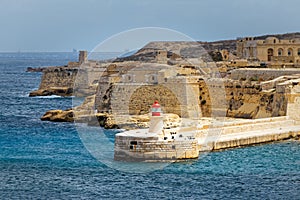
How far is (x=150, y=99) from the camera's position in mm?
28328

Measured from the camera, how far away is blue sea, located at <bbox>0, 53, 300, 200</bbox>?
53.5 ft

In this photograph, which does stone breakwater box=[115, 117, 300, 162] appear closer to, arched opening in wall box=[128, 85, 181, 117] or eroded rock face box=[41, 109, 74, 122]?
arched opening in wall box=[128, 85, 181, 117]

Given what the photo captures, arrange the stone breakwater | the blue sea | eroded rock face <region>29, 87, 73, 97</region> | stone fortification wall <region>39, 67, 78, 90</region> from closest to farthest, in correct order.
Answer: the blue sea → the stone breakwater → eroded rock face <region>29, 87, 73, 97</region> → stone fortification wall <region>39, 67, 78, 90</region>

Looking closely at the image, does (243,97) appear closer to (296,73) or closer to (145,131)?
(296,73)

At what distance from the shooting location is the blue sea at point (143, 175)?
53.5ft

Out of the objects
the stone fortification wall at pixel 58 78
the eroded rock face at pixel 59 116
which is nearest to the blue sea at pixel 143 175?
the eroded rock face at pixel 59 116

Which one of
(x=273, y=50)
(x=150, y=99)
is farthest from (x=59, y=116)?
(x=273, y=50)

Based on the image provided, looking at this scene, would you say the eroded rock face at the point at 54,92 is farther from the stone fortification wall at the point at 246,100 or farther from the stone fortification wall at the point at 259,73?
the stone fortification wall at the point at 246,100

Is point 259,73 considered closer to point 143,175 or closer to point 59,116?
point 59,116

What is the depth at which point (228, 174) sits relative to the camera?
18.2m

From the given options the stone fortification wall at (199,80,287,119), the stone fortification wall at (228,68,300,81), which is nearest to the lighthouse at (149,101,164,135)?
the stone fortification wall at (199,80,287,119)

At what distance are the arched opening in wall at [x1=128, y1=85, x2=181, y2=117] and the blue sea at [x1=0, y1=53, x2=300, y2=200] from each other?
445cm

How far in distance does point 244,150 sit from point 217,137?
0.83m

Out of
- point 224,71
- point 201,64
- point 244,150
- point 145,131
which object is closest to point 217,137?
point 244,150
